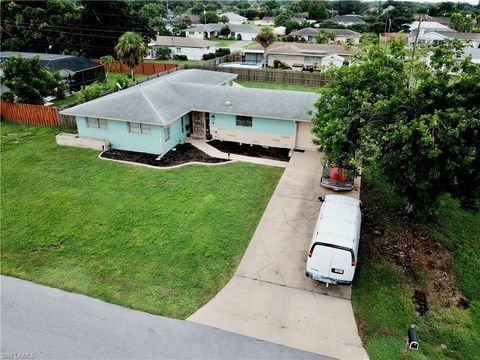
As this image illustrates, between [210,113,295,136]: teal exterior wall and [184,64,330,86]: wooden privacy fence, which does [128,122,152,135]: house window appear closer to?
[210,113,295,136]: teal exterior wall

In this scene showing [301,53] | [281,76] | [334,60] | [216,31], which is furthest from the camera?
[216,31]

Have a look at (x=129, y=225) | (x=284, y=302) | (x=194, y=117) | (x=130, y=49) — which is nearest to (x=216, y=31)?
(x=130, y=49)

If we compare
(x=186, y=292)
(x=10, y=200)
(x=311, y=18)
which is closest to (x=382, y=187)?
(x=186, y=292)

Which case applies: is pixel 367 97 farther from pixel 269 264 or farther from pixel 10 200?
pixel 10 200

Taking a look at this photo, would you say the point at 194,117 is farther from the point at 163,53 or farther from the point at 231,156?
the point at 163,53

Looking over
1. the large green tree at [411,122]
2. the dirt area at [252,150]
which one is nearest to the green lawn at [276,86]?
the dirt area at [252,150]

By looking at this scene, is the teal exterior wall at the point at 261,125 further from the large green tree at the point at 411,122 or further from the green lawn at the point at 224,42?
the green lawn at the point at 224,42

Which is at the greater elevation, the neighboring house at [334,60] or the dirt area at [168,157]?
the neighboring house at [334,60]
